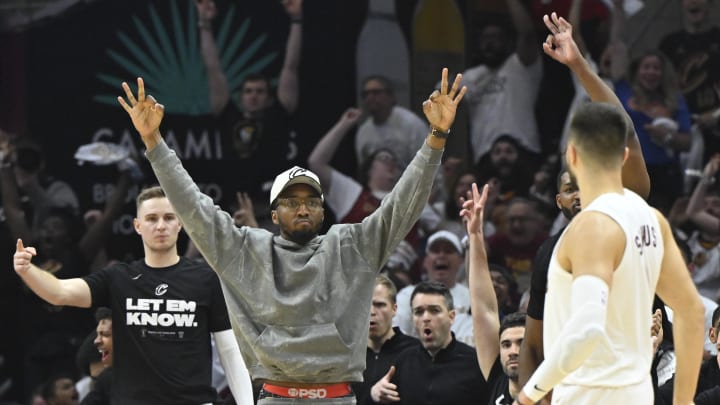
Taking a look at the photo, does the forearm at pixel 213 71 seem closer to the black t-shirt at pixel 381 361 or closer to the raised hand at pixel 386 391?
the black t-shirt at pixel 381 361

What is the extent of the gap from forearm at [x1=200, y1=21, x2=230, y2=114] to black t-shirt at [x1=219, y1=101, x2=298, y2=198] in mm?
149

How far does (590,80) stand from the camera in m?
5.57

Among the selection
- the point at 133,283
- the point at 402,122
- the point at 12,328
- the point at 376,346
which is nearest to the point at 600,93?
the point at 133,283

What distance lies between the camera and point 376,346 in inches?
335

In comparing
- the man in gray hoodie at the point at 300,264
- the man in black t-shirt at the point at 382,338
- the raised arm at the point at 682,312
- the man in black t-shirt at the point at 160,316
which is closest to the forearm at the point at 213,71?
the man in black t-shirt at the point at 382,338

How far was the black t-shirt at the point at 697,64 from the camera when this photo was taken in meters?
11.5

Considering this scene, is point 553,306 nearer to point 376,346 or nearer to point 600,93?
point 600,93

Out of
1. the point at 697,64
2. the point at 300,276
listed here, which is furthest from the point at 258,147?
the point at 300,276

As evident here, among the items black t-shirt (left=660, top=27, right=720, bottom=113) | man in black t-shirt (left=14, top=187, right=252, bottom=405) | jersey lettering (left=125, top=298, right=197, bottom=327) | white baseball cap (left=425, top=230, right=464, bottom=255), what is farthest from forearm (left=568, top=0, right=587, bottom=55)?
jersey lettering (left=125, top=298, right=197, bottom=327)

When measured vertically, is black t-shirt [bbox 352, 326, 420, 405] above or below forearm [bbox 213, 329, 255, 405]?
below

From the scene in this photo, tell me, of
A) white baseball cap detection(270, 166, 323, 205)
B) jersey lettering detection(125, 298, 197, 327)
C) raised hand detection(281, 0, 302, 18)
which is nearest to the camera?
white baseball cap detection(270, 166, 323, 205)

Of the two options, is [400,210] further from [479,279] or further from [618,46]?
[618,46]

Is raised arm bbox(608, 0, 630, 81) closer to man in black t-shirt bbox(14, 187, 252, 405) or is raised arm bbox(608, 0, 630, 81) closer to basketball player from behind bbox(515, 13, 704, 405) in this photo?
man in black t-shirt bbox(14, 187, 252, 405)

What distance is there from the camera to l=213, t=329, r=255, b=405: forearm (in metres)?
7.00
